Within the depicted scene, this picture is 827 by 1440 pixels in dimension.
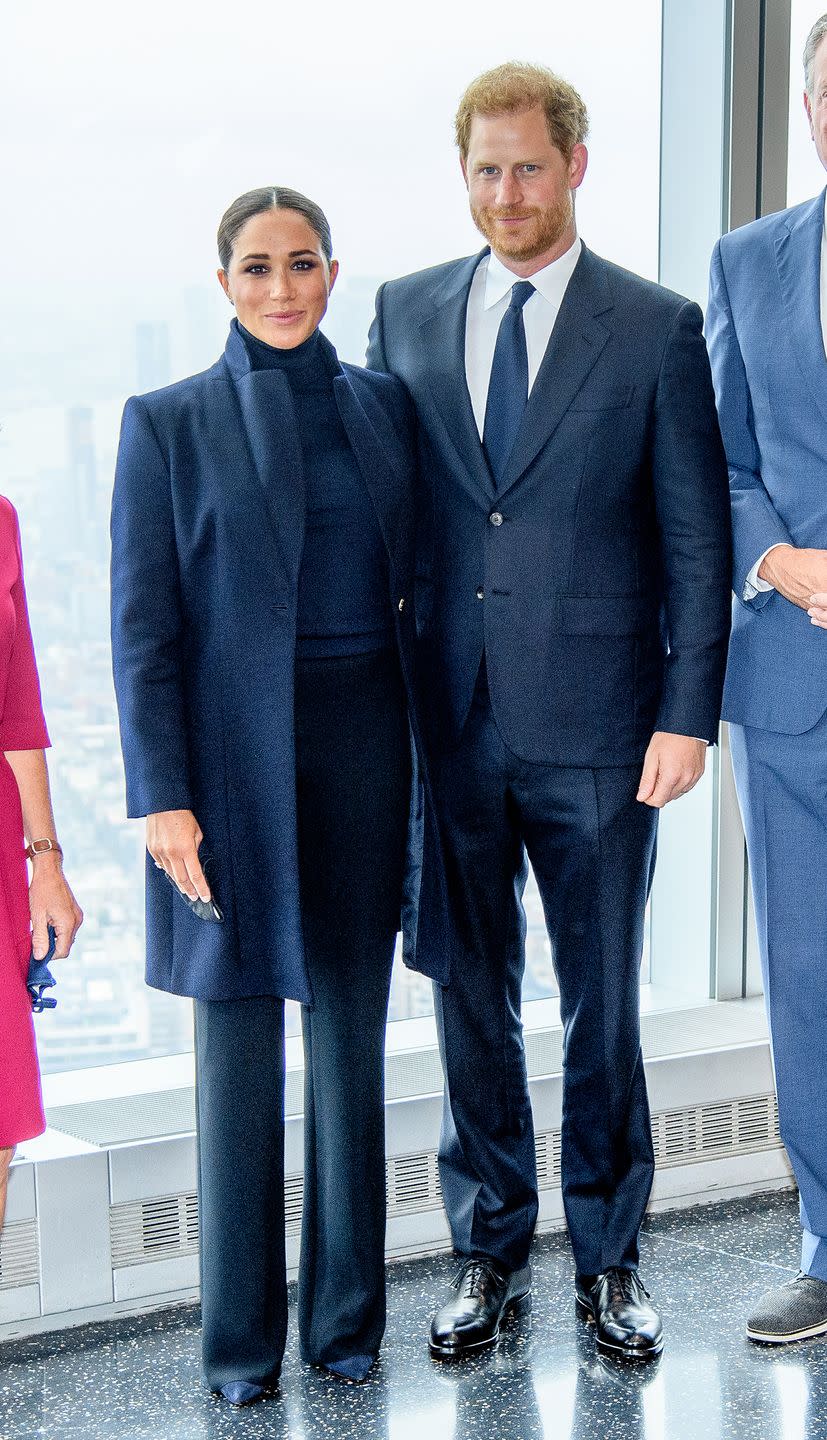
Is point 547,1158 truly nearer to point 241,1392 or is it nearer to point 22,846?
point 241,1392

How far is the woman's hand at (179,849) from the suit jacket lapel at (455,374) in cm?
61

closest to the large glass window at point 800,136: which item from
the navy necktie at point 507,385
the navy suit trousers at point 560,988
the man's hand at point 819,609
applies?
the navy necktie at point 507,385

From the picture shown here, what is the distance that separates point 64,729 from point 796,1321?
4.85 ft

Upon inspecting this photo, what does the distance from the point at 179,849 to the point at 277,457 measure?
52 centimetres

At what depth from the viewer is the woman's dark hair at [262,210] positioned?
6.70ft

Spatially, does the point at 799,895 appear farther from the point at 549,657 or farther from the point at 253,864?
the point at 253,864

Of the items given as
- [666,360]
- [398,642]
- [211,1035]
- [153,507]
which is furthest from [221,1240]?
[666,360]

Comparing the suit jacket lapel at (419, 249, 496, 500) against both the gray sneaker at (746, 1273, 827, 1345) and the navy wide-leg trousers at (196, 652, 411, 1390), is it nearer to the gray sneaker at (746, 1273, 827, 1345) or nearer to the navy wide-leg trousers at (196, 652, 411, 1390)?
the navy wide-leg trousers at (196, 652, 411, 1390)

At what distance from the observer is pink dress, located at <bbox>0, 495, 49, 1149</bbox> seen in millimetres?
1842

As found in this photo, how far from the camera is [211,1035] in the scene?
2.12 meters

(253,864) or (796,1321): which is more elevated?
(253,864)

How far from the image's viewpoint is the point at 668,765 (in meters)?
2.19

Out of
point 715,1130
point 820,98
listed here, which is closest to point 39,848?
point 820,98

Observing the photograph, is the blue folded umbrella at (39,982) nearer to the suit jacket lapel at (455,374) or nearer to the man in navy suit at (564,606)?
the man in navy suit at (564,606)
